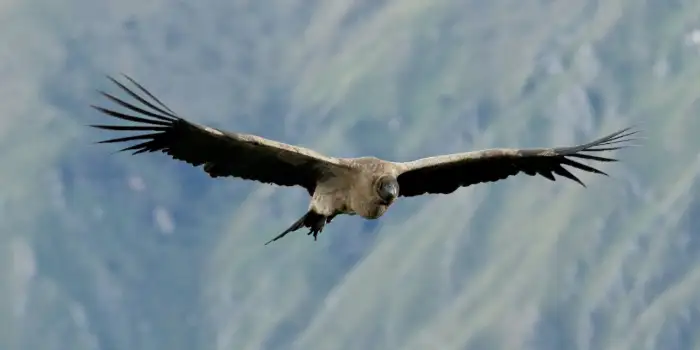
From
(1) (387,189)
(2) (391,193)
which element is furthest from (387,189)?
(2) (391,193)

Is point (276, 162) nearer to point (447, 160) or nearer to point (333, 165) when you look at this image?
point (333, 165)

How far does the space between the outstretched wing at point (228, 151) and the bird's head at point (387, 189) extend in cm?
95

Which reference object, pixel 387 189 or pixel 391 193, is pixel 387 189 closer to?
pixel 387 189

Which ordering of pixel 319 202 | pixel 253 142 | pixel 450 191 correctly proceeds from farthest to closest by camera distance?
pixel 450 191 → pixel 319 202 → pixel 253 142

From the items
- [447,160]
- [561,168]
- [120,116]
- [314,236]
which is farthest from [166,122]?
[561,168]

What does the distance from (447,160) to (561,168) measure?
9.81 ft

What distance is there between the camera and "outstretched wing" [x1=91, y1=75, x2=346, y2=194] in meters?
20.0

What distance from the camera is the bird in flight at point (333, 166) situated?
20438 mm

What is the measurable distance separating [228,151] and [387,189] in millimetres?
3002

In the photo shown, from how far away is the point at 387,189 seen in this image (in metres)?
21.5

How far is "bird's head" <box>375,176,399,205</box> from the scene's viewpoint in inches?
843

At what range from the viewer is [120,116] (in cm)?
1922

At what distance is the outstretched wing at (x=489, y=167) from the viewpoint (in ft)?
75.7

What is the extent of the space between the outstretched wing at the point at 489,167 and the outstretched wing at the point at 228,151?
80.1 inches
